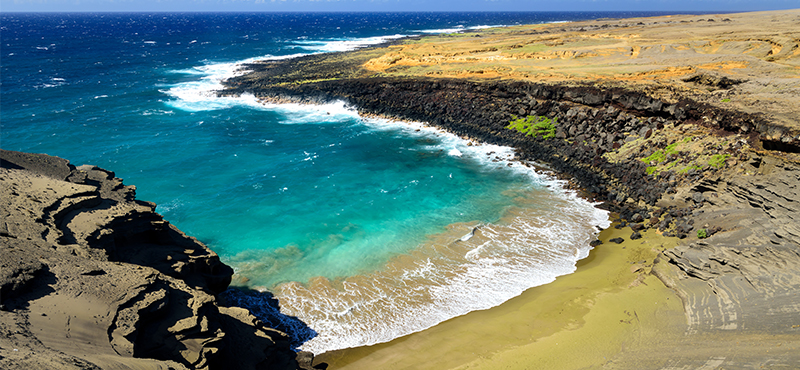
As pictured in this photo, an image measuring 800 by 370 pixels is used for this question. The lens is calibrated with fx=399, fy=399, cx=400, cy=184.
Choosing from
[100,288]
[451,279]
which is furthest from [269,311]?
[100,288]

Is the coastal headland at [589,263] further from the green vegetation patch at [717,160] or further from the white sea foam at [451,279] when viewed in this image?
the white sea foam at [451,279]

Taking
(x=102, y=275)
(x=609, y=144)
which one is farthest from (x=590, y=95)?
(x=102, y=275)

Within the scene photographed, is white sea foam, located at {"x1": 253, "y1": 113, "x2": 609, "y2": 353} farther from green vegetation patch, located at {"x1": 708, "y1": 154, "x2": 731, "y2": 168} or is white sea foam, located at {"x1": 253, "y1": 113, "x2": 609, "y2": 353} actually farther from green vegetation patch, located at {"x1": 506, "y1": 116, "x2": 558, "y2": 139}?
green vegetation patch, located at {"x1": 506, "y1": 116, "x2": 558, "y2": 139}

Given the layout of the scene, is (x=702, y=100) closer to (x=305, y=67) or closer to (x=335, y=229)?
(x=335, y=229)

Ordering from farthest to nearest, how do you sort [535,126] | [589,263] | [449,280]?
[535,126] < [589,263] < [449,280]

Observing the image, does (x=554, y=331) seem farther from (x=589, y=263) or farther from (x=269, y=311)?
(x=269, y=311)

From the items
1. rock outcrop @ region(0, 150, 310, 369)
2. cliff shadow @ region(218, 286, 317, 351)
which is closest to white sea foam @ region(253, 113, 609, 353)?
cliff shadow @ region(218, 286, 317, 351)
